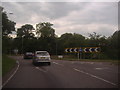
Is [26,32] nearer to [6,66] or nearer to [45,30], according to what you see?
[45,30]

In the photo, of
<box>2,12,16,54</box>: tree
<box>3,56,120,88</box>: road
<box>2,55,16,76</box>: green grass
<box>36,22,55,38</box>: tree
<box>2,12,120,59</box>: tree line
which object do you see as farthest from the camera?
<box>36,22,55,38</box>: tree

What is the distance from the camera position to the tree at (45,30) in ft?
348

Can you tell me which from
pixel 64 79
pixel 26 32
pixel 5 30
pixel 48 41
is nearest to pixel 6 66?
pixel 64 79

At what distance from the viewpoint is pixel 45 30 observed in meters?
107

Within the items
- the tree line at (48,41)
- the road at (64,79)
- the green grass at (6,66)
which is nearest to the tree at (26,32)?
the tree line at (48,41)

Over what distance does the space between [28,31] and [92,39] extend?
190ft

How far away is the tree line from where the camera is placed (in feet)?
154

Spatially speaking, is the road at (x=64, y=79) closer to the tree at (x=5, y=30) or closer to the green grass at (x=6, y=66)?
the green grass at (x=6, y=66)

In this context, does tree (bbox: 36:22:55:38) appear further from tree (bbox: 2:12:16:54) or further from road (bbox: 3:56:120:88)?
road (bbox: 3:56:120:88)

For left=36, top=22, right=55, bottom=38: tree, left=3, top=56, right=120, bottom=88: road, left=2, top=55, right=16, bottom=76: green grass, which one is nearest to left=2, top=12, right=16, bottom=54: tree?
left=2, top=55, right=16, bottom=76: green grass

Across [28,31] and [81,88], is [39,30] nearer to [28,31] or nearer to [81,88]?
[28,31]

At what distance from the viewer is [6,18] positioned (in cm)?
4191

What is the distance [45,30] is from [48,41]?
9.54 m

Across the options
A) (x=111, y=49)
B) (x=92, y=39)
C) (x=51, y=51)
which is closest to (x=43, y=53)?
(x=111, y=49)
